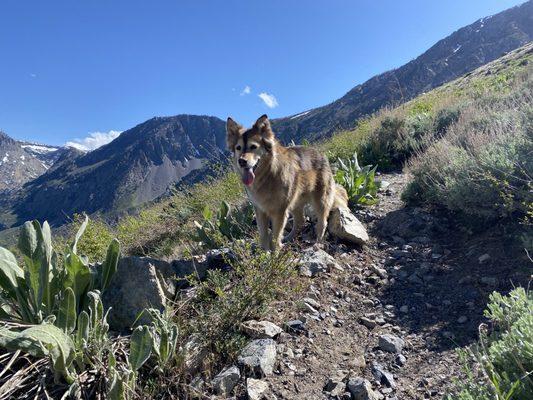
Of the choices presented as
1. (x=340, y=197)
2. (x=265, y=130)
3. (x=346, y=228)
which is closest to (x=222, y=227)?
(x=265, y=130)

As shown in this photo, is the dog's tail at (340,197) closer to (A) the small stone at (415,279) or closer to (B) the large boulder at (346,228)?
(B) the large boulder at (346,228)

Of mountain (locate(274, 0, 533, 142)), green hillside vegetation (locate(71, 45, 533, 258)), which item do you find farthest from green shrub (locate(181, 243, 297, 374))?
mountain (locate(274, 0, 533, 142))

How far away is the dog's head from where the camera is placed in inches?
191

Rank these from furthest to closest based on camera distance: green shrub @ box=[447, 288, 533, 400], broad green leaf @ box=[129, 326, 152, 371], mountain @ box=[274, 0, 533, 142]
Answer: mountain @ box=[274, 0, 533, 142] → broad green leaf @ box=[129, 326, 152, 371] → green shrub @ box=[447, 288, 533, 400]

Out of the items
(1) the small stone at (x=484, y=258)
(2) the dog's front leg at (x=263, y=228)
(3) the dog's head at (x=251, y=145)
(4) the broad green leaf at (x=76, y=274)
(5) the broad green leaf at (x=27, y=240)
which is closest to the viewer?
(5) the broad green leaf at (x=27, y=240)

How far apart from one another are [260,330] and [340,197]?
3.42 meters

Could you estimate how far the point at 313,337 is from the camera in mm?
3328

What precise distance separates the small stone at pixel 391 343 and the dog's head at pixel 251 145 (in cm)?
251

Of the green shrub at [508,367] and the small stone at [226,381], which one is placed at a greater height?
the small stone at [226,381]

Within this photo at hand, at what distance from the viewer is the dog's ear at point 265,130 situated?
5.00m

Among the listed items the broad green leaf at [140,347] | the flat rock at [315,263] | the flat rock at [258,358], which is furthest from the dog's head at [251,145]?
the broad green leaf at [140,347]

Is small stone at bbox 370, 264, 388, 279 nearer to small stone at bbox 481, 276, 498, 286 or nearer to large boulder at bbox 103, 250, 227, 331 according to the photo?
small stone at bbox 481, 276, 498, 286

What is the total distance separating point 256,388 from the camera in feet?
8.67

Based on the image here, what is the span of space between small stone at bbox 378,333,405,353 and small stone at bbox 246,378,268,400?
1183 millimetres
